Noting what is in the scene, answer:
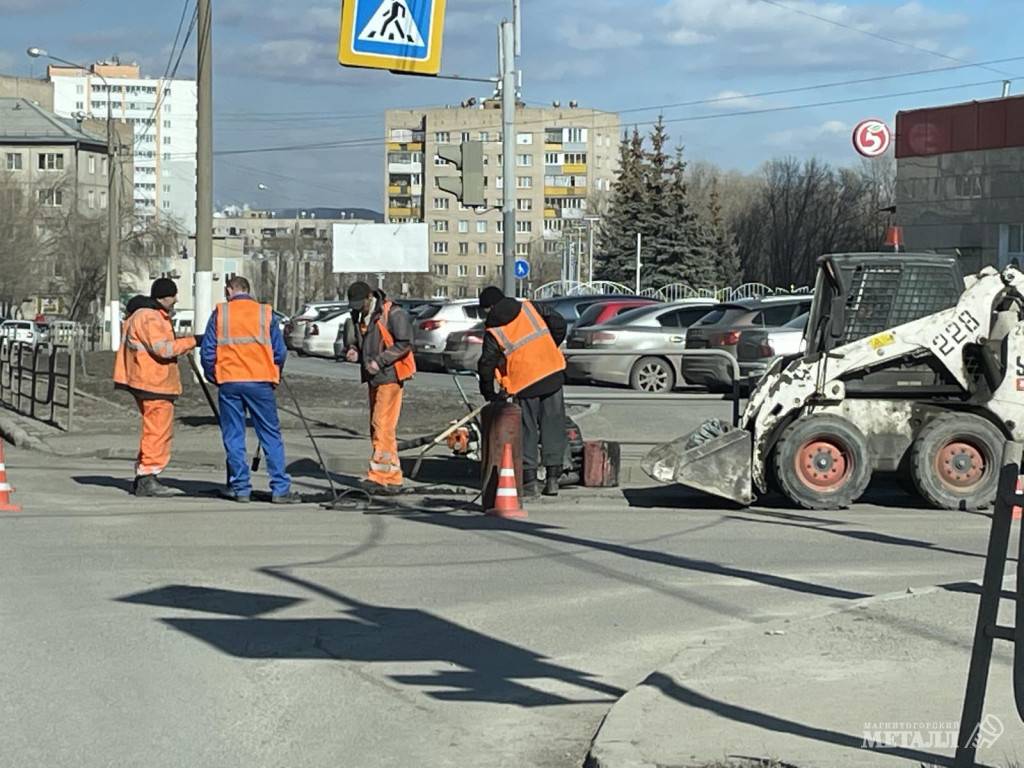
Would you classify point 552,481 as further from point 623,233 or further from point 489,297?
point 623,233

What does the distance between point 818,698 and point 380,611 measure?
3073mm

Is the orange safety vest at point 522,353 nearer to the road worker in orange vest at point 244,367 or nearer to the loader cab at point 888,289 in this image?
the road worker in orange vest at point 244,367

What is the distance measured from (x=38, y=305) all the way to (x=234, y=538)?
94.9m

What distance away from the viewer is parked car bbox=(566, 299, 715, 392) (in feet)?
84.5

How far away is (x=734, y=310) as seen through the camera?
1003 inches

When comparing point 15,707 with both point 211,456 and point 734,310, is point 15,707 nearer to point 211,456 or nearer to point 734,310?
point 211,456

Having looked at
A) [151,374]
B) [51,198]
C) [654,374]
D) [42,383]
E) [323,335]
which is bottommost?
[42,383]

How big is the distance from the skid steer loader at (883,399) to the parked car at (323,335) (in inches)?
1195

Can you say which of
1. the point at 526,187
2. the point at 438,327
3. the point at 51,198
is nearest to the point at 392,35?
the point at 438,327

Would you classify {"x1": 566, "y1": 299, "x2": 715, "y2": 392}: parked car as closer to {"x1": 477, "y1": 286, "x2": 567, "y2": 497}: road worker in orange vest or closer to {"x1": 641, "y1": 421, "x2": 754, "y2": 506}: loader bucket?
{"x1": 477, "y1": 286, "x2": 567, "y2": 497}: road worker in orange vest

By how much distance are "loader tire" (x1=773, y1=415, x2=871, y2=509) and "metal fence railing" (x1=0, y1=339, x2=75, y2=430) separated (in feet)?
35.5

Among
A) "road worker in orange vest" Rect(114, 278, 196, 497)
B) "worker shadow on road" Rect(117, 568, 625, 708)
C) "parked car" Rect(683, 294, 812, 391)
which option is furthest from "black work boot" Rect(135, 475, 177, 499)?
"parked car" Rect(683, 294, 812, 391)

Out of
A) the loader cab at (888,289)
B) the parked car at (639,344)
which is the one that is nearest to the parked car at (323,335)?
the parked car at (639,344)

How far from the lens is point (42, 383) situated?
23891mm
